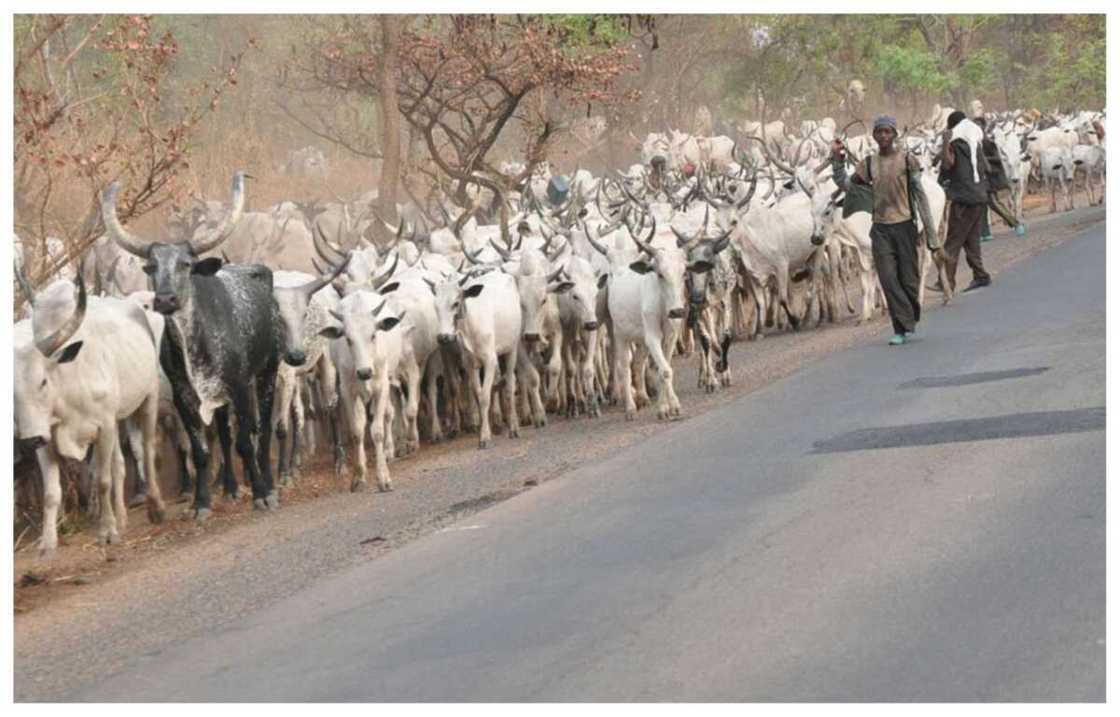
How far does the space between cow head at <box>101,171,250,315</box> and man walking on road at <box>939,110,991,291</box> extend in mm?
10026

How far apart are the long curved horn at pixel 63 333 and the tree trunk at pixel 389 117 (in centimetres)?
1475

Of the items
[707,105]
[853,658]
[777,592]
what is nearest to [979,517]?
[777,592]

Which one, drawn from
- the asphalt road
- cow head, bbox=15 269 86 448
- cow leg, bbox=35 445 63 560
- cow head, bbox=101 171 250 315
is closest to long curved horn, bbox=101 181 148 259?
cow head, bbox=101 171 250 315

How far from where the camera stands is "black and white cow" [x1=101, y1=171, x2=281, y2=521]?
14.2m

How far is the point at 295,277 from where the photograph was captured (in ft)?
56.6

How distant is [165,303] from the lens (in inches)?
547

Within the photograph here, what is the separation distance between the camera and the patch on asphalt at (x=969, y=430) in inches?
509

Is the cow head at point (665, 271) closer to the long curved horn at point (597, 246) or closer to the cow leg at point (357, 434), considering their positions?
the long curved horn at point (597, 246)

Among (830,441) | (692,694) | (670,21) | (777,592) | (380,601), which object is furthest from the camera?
(670,21)

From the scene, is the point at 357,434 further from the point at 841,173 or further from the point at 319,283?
the point at 841,173

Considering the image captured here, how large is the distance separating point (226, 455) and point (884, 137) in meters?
6.59

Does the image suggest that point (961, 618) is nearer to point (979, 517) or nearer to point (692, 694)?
point (692, 694)

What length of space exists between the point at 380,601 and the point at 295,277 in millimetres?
7392

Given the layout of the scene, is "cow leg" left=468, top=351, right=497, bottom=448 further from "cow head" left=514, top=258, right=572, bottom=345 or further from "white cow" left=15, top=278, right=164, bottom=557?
"white cow" left=15, top=278, right=164, bottom=557
